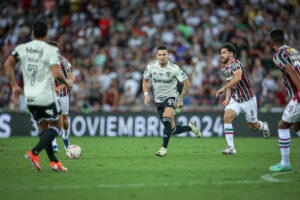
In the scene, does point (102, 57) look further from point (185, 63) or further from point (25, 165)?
point (25, 165)

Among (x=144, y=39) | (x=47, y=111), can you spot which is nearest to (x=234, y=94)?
(x=47, y=111)

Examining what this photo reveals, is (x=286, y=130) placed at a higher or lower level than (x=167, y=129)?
higher

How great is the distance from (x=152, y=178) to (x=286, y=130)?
2616 mm

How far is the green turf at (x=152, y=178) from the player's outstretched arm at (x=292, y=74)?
155 cm

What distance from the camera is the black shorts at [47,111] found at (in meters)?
8.66

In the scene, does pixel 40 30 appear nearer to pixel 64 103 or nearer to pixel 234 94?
pixel 64 103

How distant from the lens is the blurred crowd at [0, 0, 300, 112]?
20.5m

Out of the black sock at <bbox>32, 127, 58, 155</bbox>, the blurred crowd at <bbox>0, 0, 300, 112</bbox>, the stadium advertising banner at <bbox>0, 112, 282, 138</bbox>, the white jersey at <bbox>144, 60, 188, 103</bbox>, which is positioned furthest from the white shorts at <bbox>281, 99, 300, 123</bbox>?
the stadium advertising banner at <bbox>0, 112, 282, 138</bbox>

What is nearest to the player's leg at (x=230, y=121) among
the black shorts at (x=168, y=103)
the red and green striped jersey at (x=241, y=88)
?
the red and green striped jersey at (x=241, y=88)

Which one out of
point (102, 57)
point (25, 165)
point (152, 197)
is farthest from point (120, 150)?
point (102, 57)

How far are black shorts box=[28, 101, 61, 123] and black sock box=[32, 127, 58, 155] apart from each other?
21 cm

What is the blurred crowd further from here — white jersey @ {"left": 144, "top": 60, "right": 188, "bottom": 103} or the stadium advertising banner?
white jersey @ {"left": 144, "top": 60, "right": 188, "bottom": 103}

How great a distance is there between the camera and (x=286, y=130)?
8984mm

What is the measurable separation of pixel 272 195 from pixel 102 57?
16346 mm
